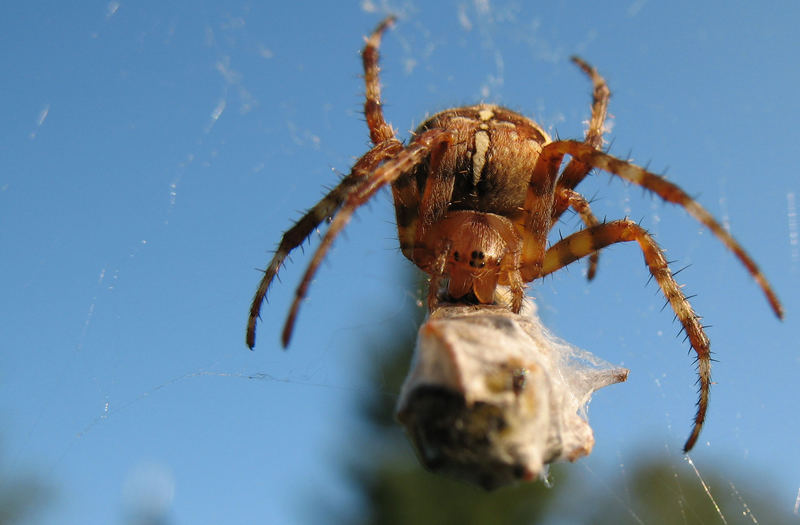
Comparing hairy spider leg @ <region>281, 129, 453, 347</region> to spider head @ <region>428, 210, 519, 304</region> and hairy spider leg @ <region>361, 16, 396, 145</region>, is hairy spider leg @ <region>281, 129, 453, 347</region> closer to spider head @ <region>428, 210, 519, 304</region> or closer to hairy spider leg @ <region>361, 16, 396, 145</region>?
spider head @ <region>428, 210, 519, 304</region>

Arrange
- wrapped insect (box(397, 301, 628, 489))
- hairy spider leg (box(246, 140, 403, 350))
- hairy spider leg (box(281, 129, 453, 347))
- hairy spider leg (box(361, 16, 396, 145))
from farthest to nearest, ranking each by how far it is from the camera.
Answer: hairy spider leg (box(361, 16, 396, 145))
hairy spider leg (box(246, 140, 403, 350))
hairy spider leg (box(281, 129, 453, 347))
wrapped insect (box(397, 301, 628, 489))

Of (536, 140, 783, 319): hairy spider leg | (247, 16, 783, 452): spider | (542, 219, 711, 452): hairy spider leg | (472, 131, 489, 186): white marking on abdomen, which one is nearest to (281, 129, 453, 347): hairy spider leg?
(247, 16, 783, 452): spider

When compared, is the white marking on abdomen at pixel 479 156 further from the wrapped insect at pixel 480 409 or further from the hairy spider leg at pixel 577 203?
the wrapped insect at pixel 480 409

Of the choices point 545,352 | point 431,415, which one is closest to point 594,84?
point 545,352

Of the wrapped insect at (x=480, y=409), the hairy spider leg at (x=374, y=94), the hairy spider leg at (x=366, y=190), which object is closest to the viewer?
the wrapped insect at (x=480, y=409)

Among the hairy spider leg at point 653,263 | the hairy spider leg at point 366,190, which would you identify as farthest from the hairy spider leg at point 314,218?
the hairy spider leg at point 653,263

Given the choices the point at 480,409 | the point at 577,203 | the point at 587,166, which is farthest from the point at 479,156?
the point at 480,409

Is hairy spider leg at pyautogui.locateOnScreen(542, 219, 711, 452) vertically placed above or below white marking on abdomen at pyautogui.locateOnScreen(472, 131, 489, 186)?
below

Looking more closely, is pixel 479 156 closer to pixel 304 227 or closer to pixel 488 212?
pixel 488 212
